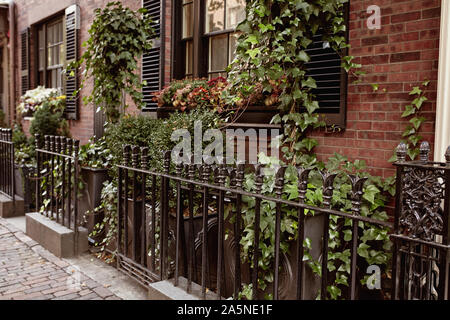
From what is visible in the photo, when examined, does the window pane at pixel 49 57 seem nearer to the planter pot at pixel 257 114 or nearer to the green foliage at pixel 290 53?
the planter pot at pixel 257 114

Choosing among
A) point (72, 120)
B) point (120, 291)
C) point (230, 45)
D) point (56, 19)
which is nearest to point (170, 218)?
point (120, 291)

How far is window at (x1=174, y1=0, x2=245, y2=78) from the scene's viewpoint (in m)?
4.86

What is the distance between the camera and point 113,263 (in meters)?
4.17

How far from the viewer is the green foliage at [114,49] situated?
4996 mm

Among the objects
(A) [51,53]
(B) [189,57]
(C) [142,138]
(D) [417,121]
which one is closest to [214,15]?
(B) [189,57]

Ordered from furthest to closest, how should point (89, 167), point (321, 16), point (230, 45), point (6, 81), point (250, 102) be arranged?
point (6, 81)
point (230, 45)
point (89, 167)
point (250, 102)
point (321, 16)

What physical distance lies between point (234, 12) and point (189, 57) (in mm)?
973

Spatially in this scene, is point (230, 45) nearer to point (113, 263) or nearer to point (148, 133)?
point (148, 133)

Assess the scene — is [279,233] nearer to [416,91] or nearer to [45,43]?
[416,91]

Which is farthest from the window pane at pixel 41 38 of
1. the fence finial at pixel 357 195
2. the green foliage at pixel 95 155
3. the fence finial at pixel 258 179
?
the fence finial at pixel 357 195

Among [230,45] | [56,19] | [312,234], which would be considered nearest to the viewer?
[312,234]

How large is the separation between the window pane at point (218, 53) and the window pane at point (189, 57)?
372 millimetres

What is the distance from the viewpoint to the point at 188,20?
545 centimetres

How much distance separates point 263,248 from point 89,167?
2.58 metres
